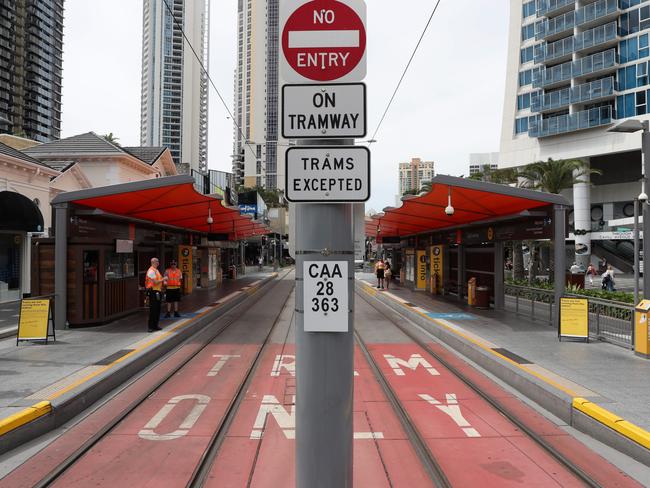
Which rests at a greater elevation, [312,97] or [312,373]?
[312,97]

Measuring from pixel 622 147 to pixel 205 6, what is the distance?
181 metres

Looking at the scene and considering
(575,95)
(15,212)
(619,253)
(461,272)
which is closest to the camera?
(461,272)

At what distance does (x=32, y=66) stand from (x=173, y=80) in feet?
→ 264

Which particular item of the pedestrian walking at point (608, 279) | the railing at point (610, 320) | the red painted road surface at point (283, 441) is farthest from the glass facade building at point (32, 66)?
the railing at point (610, 320)

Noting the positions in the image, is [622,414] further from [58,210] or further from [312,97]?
[58,210]

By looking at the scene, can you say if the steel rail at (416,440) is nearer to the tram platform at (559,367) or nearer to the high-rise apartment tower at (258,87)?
the tram platform at (559,367)

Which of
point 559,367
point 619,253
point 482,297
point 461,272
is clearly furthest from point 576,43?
point 559,367

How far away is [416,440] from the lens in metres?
5.39

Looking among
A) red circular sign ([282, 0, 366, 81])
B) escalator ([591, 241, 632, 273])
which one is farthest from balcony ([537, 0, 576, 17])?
red circular sign ([282, 0, 366, 81])

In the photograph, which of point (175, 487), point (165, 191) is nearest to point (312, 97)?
point (175, 487)

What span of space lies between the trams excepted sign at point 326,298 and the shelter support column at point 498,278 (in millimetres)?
14225

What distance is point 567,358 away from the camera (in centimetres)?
875

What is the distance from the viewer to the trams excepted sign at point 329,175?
9.04 ft

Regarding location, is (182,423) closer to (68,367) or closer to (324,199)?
(68,367)
